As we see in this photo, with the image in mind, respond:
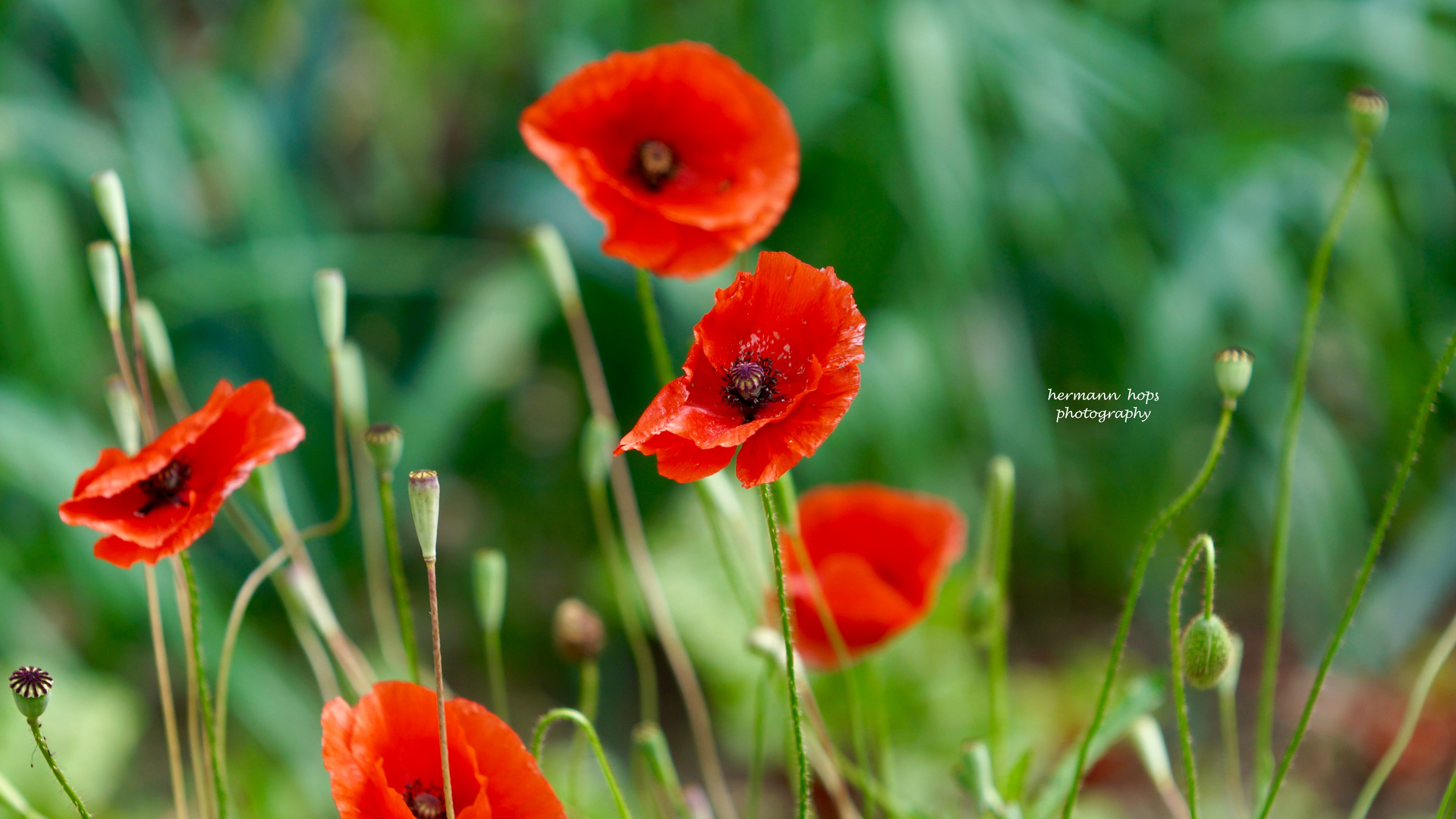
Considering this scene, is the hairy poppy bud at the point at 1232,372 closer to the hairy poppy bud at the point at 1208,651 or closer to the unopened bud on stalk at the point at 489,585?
the hairy poppy bud at the point at 1208,651

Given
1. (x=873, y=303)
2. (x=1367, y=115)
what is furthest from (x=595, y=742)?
(x=873, y=303)

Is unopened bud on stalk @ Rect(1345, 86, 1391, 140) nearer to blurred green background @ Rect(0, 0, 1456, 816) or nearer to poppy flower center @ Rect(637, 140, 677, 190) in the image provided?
poppy flower center @ Rect(637, 140, 677, 190)

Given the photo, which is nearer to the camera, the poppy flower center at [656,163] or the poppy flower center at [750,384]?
the poppy flower center at [750,384]

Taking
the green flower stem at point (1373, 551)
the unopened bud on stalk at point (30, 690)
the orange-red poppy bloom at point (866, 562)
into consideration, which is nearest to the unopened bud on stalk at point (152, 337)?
the unopened bud on stalk at point (30, 690)

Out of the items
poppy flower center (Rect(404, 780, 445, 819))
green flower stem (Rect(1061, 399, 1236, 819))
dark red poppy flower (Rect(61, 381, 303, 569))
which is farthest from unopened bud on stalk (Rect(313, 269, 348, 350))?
green flower stem (Rect(1061, 399, 1236, 819))

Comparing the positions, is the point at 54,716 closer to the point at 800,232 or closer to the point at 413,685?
the point at 413,685
